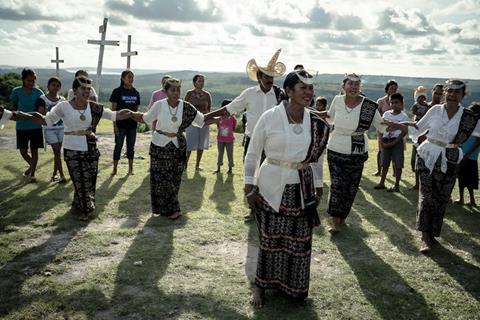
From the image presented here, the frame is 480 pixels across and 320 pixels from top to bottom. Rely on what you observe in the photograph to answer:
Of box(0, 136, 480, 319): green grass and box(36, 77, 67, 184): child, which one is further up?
box(36, 77, 67, 184): child

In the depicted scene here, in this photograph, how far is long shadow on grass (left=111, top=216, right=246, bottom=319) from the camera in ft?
13.4

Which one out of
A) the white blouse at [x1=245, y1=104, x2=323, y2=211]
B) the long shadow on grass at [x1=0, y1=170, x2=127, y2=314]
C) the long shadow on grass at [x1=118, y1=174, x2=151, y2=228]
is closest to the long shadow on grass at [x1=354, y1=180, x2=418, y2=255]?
the white blouse at [x1=245, y1=104, x2=323, y2=211]

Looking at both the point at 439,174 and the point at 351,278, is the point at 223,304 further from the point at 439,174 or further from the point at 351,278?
the point at 439,174

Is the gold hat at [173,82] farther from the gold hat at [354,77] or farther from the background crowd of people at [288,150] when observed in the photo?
the gold hat at [354,77]

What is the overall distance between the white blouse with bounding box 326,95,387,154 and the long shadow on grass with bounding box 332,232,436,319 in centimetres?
146

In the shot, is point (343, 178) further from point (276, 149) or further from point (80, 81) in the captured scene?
point (80, 81)

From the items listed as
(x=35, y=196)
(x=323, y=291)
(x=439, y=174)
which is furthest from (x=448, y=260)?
(x=35, y=196)

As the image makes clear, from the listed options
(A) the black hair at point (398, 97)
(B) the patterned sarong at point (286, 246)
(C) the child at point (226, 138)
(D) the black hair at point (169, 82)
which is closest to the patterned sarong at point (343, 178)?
(B) the patterned sarong at point (286, 246)

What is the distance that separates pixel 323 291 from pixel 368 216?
122 inches

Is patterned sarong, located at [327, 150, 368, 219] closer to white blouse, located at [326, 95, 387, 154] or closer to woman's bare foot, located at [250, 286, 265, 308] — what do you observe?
white blouse, located at [326, 95, 387, 154]

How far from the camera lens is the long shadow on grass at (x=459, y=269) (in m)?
4.83

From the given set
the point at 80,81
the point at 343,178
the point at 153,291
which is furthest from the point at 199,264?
the point at 80,81

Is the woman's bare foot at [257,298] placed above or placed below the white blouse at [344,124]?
below

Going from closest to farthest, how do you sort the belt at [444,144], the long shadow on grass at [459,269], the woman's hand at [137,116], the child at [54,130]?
the long shadow on grass at [459,269] < the belt at [444,144] < the woman's hand at [137,116] < the child at [54,130]
